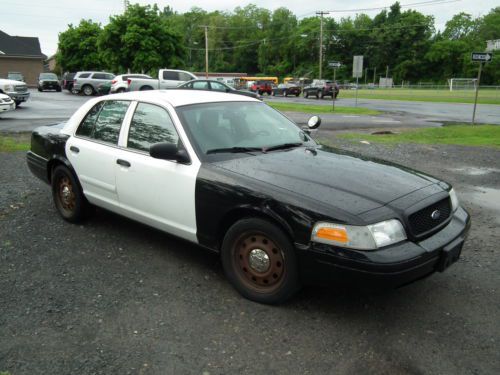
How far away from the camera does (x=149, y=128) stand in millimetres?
Answer: 4484

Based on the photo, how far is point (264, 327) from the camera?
336 centimetres

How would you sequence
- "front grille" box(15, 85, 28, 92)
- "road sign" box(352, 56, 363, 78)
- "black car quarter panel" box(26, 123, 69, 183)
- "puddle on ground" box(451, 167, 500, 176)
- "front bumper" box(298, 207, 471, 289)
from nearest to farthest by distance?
"front bumper" box(298, 207, 471, 289) → "black car quarter panel" box(26, 123, 69, 183) → "puddle on ground" box(451, 167, 500, 176) → "front grille" box(15, 85, 28, 92) → "road sign" box(352, 56, 363, 78)

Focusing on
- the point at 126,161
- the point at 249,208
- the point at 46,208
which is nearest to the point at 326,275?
the point at 249,208

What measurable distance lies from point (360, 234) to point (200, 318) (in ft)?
4.28

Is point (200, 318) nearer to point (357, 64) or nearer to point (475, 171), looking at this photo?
point (475, 171)

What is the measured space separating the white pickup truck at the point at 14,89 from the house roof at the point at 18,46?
42.2 metres

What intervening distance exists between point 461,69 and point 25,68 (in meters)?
71.8

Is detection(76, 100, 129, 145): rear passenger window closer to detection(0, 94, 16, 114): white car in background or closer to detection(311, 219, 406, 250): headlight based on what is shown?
detection(311, 219, 406, 250): headlight

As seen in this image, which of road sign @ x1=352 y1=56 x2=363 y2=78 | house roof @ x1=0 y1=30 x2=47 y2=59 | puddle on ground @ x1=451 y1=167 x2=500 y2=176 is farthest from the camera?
house roof @ x1=0 y1=30 x2=47 y2=59

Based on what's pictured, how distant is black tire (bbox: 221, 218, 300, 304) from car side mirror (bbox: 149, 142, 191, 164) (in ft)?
2.48

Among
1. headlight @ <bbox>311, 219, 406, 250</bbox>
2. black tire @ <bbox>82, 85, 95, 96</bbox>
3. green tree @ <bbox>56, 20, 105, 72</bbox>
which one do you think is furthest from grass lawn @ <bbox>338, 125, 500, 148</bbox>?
green tree @ <bbox>56, 20, 105, 72</bbox>

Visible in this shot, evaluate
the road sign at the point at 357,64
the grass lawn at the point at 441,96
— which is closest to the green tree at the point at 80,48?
the grass lawn at the point at 441,96

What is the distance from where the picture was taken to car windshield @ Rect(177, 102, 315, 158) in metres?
4.16

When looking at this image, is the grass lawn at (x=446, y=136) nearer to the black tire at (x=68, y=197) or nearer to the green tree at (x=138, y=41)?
the black tire at (x=68, y=197)
